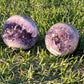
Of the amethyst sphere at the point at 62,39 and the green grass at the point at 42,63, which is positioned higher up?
the amethyst sphere at the point at 62,39

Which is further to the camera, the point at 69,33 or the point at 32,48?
the point at 32,48

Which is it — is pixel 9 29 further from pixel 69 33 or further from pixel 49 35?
pixel 69 33

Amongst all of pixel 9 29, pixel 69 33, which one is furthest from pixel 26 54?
pixel 69 33

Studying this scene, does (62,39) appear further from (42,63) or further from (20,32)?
(20,32)

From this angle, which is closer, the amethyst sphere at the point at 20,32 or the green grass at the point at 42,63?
the green grass at the point at 42,63

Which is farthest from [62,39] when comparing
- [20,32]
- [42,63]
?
[20,32]
